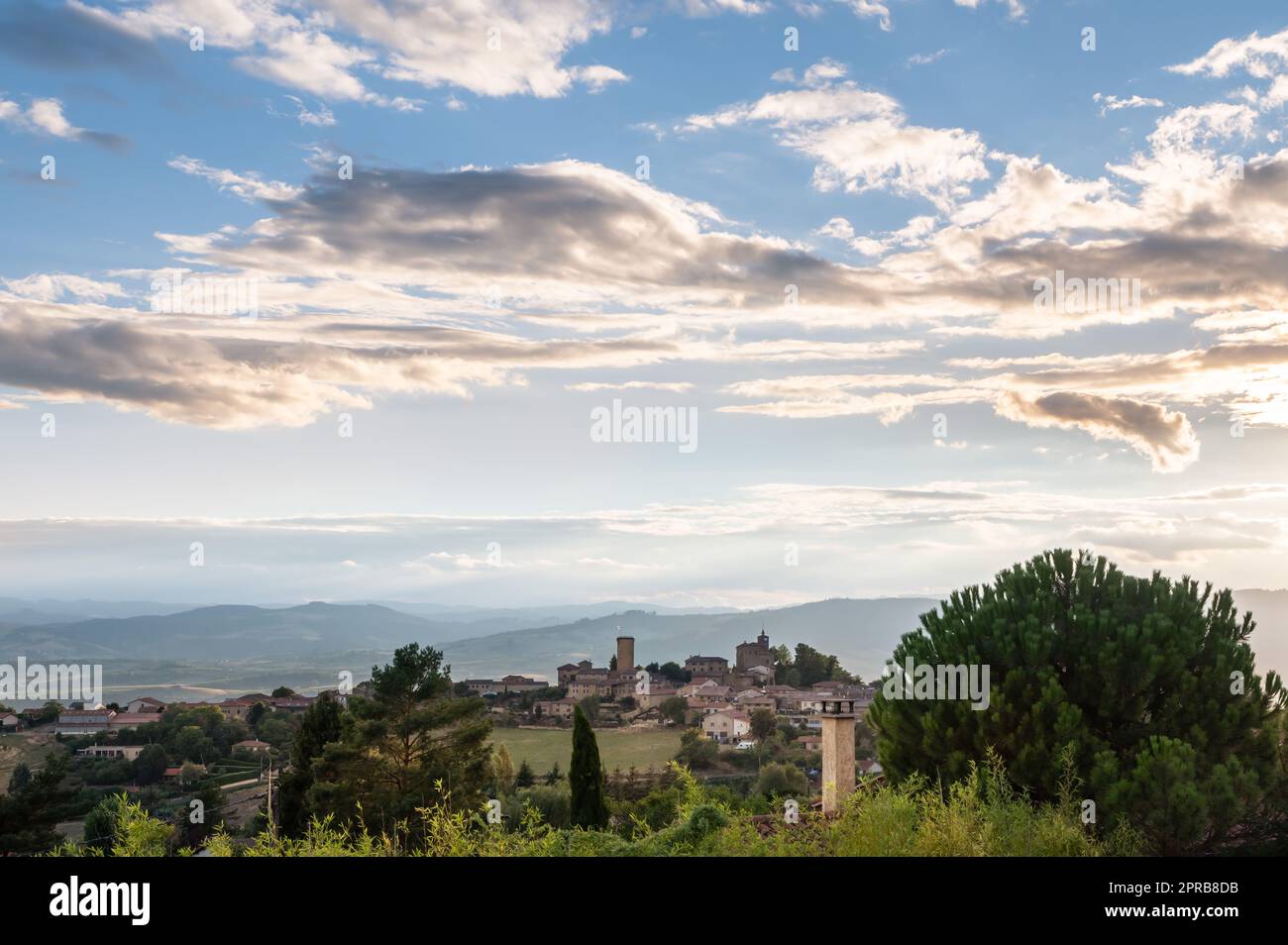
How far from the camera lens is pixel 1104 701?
1212cm

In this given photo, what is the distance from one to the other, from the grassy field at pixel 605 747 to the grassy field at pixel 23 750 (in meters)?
23.5

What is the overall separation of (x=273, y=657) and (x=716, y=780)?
414ft

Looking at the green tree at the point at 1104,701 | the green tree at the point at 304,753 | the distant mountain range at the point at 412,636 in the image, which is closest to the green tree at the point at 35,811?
the green tree at the point at 304,753

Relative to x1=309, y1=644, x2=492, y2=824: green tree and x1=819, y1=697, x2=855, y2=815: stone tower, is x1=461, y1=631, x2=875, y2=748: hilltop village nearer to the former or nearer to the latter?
x1=309, y1=644, x2=492, y2=824: green tree

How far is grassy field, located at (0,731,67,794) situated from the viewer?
51.4 m

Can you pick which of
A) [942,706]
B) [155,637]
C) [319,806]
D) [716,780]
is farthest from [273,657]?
[942,706]

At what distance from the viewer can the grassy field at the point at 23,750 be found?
169ft

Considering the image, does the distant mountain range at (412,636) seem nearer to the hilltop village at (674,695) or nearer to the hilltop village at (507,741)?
the hilltop village at (674,695)

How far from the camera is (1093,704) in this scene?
12.2m

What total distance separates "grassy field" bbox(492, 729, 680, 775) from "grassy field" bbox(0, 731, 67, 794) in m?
23.5

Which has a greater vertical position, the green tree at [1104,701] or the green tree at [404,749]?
the green tree at [1104,701]

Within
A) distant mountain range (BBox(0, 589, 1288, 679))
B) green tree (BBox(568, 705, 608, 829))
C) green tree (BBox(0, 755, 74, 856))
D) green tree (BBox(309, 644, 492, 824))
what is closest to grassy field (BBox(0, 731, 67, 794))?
green tree (BBox(0, 755, 74, 856))

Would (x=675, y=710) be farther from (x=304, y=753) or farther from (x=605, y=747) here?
(x=304, y=753)
